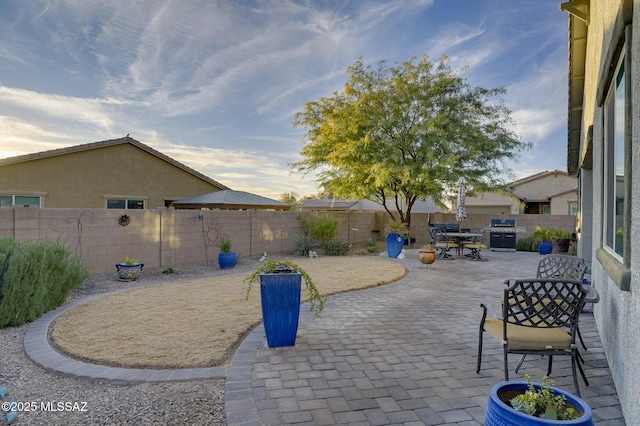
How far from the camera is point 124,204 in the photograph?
1633 cm

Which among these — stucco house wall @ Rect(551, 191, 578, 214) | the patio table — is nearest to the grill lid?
the patio table

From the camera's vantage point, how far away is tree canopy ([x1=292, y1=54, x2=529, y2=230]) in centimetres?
1360

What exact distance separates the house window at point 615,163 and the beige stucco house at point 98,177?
653 inches

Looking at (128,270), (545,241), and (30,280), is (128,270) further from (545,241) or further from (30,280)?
(545,241)

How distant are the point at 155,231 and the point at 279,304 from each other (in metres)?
6.66

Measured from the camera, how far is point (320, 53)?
435 inches

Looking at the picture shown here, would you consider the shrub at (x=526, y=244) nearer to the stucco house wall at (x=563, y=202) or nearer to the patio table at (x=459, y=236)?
the patio table at (x=459, y=236)

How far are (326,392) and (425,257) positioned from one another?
7.17 m

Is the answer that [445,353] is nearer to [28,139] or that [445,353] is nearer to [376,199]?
[376,199]

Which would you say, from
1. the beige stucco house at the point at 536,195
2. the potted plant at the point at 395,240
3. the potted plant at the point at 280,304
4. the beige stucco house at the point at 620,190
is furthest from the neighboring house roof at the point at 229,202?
the beige stucco house at the point at 536,195

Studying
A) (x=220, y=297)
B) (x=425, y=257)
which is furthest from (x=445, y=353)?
(x=425, y=257)

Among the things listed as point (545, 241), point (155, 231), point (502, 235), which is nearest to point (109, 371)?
point (155, 231)

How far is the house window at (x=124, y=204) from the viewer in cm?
1591

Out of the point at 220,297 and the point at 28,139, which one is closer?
the point at 220,297
